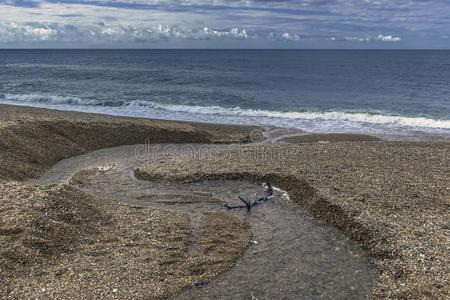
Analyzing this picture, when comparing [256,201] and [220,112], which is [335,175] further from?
[220,112]

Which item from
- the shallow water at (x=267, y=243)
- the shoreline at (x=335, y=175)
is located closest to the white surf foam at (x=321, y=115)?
the shoreline at (x=335, y=175)

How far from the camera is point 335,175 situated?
558 inches

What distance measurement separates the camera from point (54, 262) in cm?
885

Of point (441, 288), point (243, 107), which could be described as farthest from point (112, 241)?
point (243, 107)

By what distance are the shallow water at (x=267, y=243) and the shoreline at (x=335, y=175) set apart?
0.39 meters

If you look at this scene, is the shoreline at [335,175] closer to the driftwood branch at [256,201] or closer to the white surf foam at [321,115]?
the driftwood branch at [256,201]

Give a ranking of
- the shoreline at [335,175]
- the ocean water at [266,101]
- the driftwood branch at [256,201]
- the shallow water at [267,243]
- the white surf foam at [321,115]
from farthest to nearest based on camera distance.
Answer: the ocean water at [266,101] < the white surf foam at [321,115] < the driftwood branch at [256,201] < the shoreline at [335,175] < the shallow water at [267,243]

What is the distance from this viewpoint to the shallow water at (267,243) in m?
8.40

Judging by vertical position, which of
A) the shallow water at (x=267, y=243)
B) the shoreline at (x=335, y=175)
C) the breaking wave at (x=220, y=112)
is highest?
the shoreline at (x=335, y=175)

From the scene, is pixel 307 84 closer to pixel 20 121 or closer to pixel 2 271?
pixel 20 121

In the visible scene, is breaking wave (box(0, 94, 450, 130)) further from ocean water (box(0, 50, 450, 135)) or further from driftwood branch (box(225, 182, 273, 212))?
driftwood branch (box(225, 182, 273, 212))

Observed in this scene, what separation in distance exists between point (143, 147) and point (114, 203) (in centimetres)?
839

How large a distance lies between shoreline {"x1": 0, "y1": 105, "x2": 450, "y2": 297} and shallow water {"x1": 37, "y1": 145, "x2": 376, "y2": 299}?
39 centimetres

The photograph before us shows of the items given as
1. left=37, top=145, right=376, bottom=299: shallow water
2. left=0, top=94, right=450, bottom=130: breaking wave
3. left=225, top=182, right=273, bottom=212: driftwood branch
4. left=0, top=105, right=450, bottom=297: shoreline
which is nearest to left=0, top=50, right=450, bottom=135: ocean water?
left=0, top=94, right=450, bottom=130: breaking wave
